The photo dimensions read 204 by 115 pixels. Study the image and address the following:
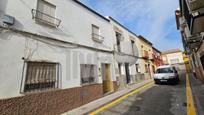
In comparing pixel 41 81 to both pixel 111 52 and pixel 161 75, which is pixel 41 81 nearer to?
pixel 111 52

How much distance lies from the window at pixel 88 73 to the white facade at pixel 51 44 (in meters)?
0.28

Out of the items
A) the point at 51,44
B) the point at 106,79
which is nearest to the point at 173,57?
the point at 106,79

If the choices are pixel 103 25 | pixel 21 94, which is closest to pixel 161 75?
pixel 103 25

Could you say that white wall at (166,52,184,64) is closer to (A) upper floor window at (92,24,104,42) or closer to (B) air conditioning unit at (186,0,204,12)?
(A) upper floor window at (92,24,104,42)

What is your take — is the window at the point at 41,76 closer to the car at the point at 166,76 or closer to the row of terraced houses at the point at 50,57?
the row of terraced houses at the point at 50,57

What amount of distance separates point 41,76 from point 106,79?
4.98 meters

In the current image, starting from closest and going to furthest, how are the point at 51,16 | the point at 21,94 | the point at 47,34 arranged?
1. the point at 21,94
2. the point at 47,34
3. the point at 51,16

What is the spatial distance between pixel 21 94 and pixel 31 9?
3564mm

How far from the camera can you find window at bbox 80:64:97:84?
268 inches

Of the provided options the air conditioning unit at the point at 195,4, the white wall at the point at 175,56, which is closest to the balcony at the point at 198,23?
the air conditioning unit at the point at 195,4

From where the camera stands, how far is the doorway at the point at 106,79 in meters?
8.50

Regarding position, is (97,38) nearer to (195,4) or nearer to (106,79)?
(106,79)

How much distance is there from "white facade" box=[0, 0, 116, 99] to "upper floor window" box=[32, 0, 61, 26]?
0.62 ft

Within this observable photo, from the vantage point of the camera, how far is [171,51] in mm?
41844
